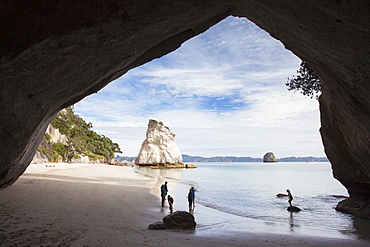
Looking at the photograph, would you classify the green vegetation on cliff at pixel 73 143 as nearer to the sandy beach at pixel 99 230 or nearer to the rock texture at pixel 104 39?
the sandy beach at pixel 99 230

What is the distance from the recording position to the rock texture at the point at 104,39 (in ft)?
11.7

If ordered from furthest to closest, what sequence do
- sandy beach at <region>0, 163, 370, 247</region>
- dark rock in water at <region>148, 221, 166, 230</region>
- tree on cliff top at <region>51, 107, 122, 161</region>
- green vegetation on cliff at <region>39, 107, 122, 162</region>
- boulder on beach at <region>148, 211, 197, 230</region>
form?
tree on cliff top at <region>51, 107, 122, 161</region>
green vegetation on cliff at <region>39, 107, 122, 162</region>
boulder on beach at <region>148, 211, 197, 230</region>
dark rock in water at <region>148, 221, 166, 230</region>
sandy beach at <region>0, 163, 370, 247</region>

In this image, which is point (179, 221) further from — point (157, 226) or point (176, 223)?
point (157, 226)

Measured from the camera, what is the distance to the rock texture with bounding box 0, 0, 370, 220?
3.55 m

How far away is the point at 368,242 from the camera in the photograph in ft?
24.4

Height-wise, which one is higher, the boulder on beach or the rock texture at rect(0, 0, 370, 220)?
the rock texture at rect(0, 0, 370, 220)

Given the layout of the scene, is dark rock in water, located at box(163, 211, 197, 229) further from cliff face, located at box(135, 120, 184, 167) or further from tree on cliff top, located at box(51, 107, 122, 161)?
cliff face, located at box(135, 120, 184, 167)

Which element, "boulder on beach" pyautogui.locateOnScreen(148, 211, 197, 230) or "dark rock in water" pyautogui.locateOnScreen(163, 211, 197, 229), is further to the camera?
"dark rock in water" pyautogui.locateOnScreen(163, 211, 197, 229)

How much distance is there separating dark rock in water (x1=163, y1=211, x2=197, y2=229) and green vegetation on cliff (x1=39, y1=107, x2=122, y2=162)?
1796 inches

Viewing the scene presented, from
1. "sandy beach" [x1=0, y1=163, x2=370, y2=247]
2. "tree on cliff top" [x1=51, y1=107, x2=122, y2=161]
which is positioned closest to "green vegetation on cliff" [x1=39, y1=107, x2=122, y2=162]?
"tree on cliff top" [x1=51, y1=107, x2=122, y2=161]

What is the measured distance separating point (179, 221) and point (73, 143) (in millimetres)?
62609

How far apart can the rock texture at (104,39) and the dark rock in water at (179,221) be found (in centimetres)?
512

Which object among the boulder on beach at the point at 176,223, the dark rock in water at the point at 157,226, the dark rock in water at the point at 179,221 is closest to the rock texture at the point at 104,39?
the dark rock in water at the point at 157,226

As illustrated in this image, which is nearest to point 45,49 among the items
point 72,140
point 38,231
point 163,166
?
point 38,231
